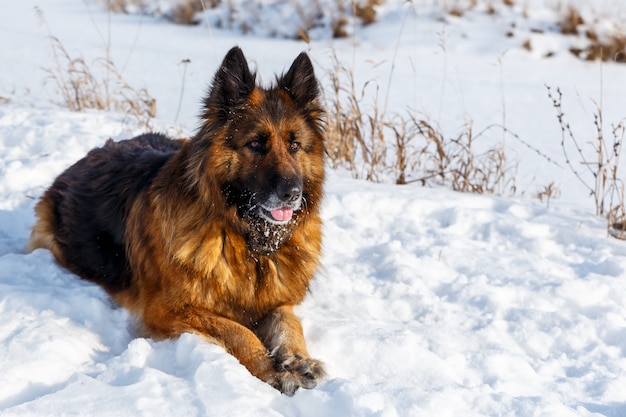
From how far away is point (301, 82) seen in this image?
3.72 m

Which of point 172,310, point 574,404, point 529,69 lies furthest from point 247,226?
point 529,69

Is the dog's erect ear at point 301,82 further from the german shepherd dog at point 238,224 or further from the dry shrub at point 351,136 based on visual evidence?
the dry shrub at point 351,136

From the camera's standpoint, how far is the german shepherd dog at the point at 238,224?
337 centimetres

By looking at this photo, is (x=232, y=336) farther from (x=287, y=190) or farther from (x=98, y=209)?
(x=98, y=209)

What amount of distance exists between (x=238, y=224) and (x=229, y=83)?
75cm

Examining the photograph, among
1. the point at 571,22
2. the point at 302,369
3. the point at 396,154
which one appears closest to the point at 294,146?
the point at 302,369

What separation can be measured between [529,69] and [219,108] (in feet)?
33.8

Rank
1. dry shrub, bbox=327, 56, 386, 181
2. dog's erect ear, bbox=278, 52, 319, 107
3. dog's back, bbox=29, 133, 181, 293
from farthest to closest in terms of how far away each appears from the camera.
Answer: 1. dry shrub, bbox=327, 56, 386, 181
2. dog's back, bbox=29, 133, 181, 293
3. dog's erect ear, bbox=278, 52, 319, 107

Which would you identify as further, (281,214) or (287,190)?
(281,214)

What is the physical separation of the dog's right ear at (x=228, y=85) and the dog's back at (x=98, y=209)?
67 centimetres

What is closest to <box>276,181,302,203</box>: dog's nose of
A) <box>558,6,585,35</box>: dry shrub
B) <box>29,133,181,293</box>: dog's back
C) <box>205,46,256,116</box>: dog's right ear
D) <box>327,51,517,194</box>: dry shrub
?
<box>205,46,256,116</box>: dog's right ear

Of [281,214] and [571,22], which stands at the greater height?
[571,22]

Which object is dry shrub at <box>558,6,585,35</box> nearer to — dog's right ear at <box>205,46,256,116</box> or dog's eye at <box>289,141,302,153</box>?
dog's eye at <box>289,141,302,153</box>

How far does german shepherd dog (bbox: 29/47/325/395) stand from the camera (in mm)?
3369
